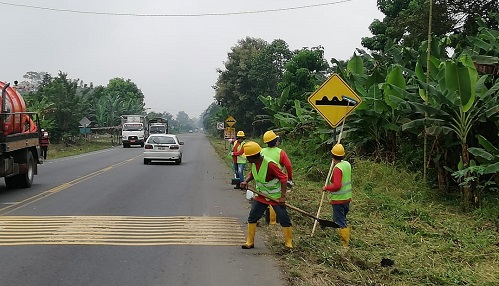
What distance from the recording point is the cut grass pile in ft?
21.0

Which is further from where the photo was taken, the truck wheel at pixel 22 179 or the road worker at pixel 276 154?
the truck wheel at pixel 22 179

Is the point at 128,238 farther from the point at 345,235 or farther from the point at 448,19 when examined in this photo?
the point at 448,19

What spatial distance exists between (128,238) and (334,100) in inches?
175

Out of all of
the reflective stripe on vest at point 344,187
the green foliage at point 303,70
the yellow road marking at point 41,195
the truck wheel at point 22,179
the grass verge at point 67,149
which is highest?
the green foliage at point 303,70

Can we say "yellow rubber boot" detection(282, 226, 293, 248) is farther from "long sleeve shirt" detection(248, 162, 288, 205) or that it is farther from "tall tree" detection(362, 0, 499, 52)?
"tall tree" detection(362, 0, 499, 52)

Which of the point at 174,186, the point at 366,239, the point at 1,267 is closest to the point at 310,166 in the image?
the point at 174,186

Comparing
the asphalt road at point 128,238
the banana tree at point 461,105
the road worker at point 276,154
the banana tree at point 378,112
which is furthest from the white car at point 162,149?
the road worker at point 276,154

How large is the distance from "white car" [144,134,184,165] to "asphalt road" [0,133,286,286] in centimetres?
1030

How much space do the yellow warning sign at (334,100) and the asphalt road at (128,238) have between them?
102 inches

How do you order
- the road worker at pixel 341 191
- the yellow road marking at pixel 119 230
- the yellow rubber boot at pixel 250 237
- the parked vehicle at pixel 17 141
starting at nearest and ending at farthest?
1. the road worker at pixel 341 191
2. the yellow rubber boot at pixel 250 237
3. the yellow road marking at pixel 119 230
4. the parked vehicle at pixel 17 141

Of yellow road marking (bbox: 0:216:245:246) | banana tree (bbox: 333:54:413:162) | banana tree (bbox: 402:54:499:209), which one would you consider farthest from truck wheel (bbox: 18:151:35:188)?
banana tree (bbox: 402:54:499:209)

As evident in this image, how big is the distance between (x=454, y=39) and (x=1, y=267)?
52.5 feet

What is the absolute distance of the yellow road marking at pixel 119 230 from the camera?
8.32m

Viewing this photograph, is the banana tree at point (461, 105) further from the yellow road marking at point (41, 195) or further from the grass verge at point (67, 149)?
the grass verge at point (67, 149)
